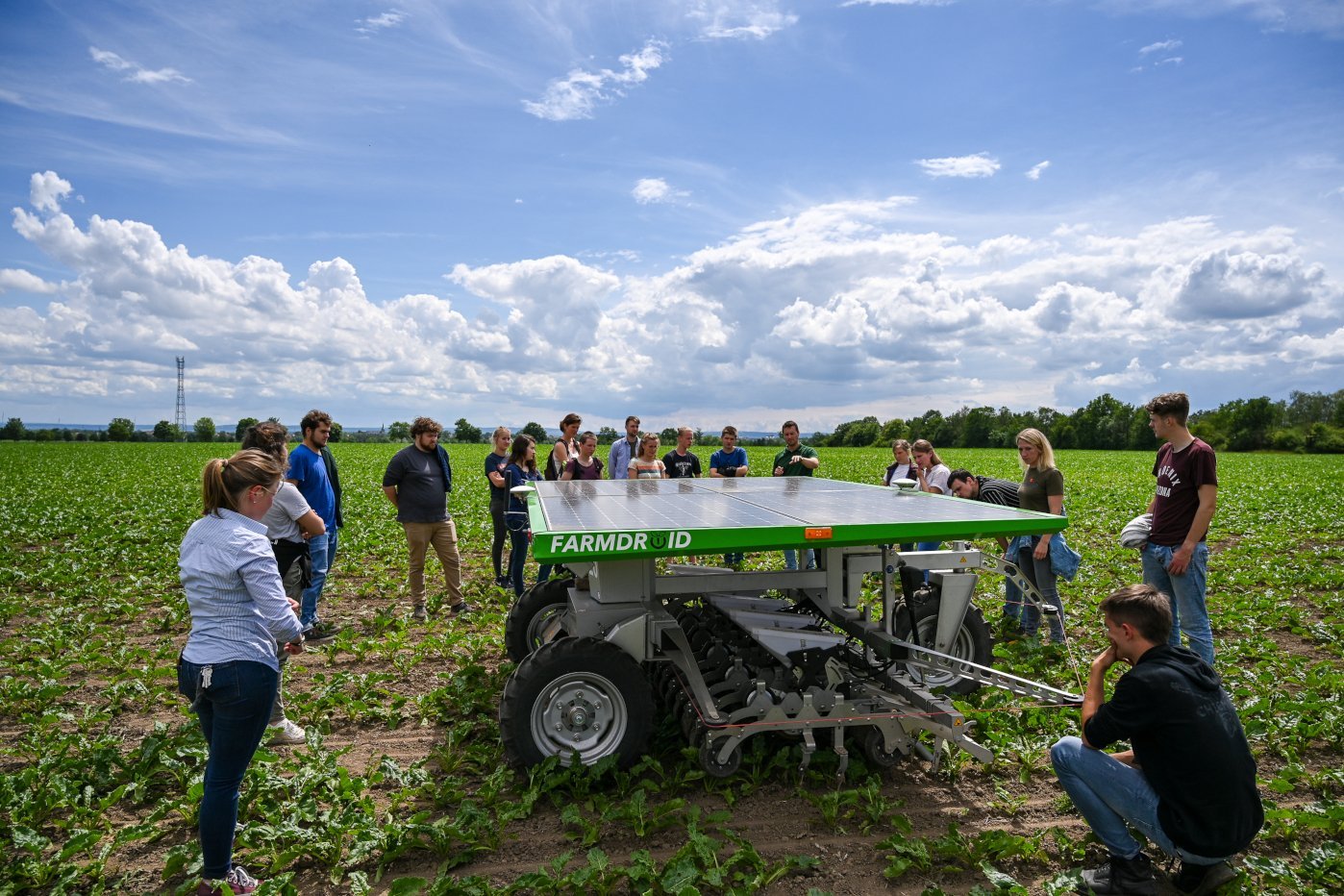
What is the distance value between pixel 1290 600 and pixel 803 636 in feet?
28.5

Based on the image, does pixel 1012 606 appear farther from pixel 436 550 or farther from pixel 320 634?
pixel 320 634

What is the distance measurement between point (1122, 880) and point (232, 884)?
14.4 ft

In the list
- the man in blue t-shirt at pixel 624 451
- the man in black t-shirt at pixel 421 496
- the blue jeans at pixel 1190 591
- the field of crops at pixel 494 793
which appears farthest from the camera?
the man in blue t-shirt at pixel 624 451

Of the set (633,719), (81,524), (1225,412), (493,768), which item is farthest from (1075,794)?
(1225,412)

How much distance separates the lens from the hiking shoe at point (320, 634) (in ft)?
27.3

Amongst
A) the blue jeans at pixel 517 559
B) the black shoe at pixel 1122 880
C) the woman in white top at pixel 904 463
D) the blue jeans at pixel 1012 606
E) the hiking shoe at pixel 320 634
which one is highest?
the woman in white top at pixel 904 463

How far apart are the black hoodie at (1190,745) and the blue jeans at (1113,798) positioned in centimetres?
9

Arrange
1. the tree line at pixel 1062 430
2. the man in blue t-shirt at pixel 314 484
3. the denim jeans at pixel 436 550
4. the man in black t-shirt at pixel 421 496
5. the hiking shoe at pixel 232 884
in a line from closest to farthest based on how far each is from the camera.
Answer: the hiking shoe at pixel 232 884, the man in blue t-shirt at pixel 314 484, the man in black t-shirt at pixel 421 496, the denim jeans at pixel 436 550, the tree line at pixel 1062 430

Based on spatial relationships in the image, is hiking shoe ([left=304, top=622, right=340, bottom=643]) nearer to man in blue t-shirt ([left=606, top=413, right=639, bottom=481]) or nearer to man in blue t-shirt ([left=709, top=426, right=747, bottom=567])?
man in blue t-shirt ([left=606, top=413, right=639, bottom=481])

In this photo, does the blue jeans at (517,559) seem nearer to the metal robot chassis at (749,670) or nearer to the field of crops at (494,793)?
the field of crops at (494,793)

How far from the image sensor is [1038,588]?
27.2ft

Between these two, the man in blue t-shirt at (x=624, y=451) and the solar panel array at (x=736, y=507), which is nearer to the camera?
the solar panel array at (x=736, y=507)

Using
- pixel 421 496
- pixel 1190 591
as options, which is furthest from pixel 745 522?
pixel 421 496

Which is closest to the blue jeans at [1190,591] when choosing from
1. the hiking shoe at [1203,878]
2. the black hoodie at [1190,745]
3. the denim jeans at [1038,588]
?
the denim jeans at [1038,588]
